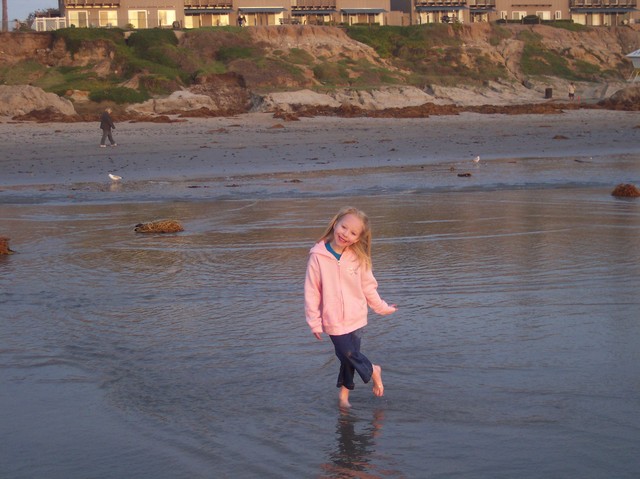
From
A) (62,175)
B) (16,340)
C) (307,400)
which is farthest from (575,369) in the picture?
(62,175)

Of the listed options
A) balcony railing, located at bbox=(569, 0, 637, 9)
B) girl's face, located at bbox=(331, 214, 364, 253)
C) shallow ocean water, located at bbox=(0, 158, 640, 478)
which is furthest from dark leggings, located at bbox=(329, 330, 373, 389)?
balcony railing, located at bbox=(569, 0, 637, 9)

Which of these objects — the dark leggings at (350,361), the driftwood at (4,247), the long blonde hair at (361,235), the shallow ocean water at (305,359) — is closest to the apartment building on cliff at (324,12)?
the driftwood at (4,247)

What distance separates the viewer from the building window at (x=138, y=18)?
6575cm

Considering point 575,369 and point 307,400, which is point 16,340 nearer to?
point 307,400

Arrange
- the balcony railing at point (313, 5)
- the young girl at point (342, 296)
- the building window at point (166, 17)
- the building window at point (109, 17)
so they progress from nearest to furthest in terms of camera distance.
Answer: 1. the young girl at point (342, 296)
2. the building window at point (109, 17)
3. the building window at point (166, 17)
4. the balcony railing at point (313, 5)

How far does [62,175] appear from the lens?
20031 mm

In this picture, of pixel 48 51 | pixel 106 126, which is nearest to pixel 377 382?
pixel 106 126

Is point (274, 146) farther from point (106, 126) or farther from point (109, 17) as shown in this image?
point (109, 17)

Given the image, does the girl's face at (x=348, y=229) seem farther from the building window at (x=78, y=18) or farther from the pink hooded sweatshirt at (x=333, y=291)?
the building window at (x=78, y=18)

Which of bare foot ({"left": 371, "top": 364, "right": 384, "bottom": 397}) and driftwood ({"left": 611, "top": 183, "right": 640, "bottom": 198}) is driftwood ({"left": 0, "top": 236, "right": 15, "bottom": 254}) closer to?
bare foot ({"left": 371, "top": 364, "right": 384, "bottom": 397})

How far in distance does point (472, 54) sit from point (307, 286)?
56277 mm

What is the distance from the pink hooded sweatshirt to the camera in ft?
17.0

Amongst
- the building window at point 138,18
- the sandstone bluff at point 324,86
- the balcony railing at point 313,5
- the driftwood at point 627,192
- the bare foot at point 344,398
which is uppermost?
the balcony railing at point 313,5

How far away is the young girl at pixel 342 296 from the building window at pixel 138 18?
207 ft
